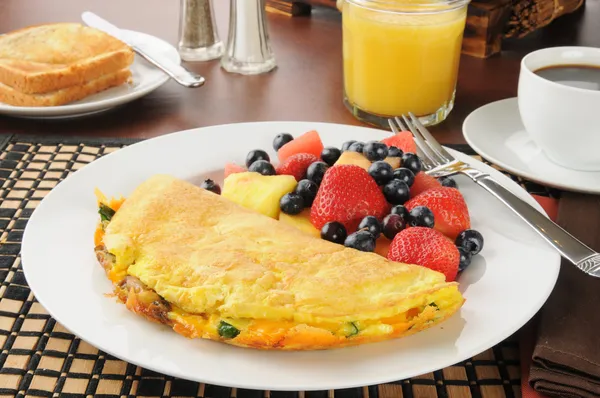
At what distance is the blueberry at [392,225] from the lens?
1087mm

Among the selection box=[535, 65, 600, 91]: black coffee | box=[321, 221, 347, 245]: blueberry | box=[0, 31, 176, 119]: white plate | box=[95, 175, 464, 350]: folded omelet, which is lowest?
box=[0, 31, 176, 119]: white plate

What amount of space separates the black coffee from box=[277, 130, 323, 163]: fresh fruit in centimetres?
55

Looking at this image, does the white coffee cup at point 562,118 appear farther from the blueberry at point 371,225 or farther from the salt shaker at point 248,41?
the salt shaker at point 248,41

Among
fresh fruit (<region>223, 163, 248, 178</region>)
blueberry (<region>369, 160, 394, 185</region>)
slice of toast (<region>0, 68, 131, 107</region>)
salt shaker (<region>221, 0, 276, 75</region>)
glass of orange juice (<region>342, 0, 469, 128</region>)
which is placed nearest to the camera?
blueberry (<region>369, 160, 394, 185</region>)

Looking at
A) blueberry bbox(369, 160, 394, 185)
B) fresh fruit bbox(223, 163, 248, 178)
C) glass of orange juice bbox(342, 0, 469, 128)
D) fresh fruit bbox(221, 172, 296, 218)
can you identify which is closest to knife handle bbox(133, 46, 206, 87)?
glass of orange juice bbox(342, 0, 469, 128)

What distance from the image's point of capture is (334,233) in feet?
3.52

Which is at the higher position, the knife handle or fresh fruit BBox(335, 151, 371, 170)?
fresh fruit BBox(335, 151, 371, 170)

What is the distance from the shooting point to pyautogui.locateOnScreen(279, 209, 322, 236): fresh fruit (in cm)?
113

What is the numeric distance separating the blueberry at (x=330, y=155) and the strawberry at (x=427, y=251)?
0.31m

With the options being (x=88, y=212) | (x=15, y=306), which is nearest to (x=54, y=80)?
(x=88, y=212)

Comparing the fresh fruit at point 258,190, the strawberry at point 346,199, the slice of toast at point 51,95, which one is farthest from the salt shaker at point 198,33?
the strawberry at point 346,199

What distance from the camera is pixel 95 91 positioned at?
178cm

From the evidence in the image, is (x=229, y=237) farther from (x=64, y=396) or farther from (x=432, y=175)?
(x=432, y=175)

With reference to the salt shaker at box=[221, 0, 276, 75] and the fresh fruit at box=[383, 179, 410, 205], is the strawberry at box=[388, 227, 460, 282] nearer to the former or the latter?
the fresh fruit at box=[383, 179, 410, 205]
